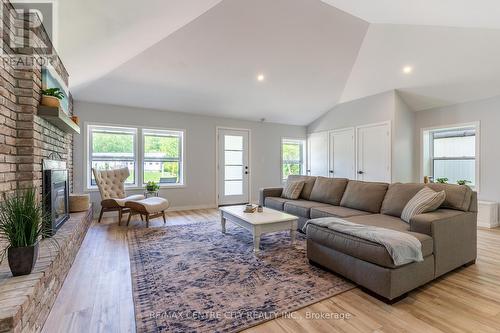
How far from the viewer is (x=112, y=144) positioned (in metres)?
5.00

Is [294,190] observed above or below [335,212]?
above

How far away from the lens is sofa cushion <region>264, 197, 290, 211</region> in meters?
4.11

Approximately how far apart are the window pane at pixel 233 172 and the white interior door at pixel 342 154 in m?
A: 2.37

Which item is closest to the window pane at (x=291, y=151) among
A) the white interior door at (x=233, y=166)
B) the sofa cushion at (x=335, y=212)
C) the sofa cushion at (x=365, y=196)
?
the white interior door at (x=233, y=166)

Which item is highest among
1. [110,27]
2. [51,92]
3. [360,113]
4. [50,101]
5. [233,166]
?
[110,27]

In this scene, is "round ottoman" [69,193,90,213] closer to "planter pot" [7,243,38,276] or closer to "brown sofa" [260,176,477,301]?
"planter pot" [7,243,38,276]

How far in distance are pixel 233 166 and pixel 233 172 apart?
16cm

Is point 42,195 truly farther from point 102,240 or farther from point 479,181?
point 479,181

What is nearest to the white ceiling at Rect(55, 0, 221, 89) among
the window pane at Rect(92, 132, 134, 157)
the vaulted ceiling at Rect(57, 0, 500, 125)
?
the vaulted ceiling at Rect(57, 0, 500, 125)

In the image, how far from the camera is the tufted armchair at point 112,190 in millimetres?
4123

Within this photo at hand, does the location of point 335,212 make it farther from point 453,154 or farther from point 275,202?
point 453,154

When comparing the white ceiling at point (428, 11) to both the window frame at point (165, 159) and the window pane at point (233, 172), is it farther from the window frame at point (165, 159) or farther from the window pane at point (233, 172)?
the window pane at point (233, 172)

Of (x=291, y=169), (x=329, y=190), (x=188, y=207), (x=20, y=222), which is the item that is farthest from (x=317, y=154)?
(x=20, y=222)

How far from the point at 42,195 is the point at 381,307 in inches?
125
